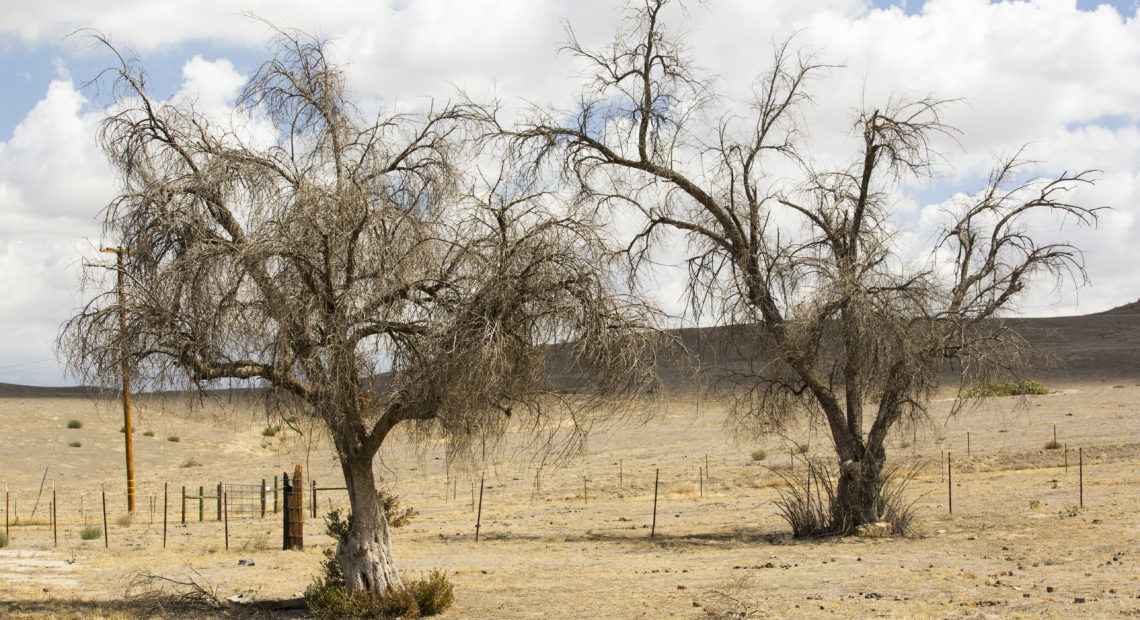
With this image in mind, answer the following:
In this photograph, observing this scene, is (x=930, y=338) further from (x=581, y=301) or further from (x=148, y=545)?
(x=148, y=545)

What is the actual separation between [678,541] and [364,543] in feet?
30.7

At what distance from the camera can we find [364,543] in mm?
11742

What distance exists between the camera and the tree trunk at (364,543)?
11.7m

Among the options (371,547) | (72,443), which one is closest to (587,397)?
(371,547)

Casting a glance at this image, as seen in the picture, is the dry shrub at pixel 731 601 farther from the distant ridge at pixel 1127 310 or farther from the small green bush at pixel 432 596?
the distant ridge at pixel 1127 310

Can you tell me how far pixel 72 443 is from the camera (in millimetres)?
49688

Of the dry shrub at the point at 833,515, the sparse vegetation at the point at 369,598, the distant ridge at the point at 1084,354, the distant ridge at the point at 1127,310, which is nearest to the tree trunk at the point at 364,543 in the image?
the sparse vegetation at the point at 369,598

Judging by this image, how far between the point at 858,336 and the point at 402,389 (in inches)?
378

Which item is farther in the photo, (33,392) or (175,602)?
(33,392)

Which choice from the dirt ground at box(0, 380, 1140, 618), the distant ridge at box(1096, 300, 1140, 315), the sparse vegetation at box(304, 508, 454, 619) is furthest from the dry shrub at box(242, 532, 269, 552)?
the distant ridge at box(1096, 300, 1140, 315)

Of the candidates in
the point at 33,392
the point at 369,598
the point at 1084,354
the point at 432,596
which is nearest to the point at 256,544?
the point at 432,596

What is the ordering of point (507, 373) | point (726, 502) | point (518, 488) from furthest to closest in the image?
point (518, 488), point (726, 502), point (507, 373)

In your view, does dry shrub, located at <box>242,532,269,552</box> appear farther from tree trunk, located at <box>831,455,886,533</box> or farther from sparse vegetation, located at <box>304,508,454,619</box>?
tree trunk, located at <box>831,455,886,533</box>

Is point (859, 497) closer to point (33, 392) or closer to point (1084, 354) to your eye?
point (1084, 354)
